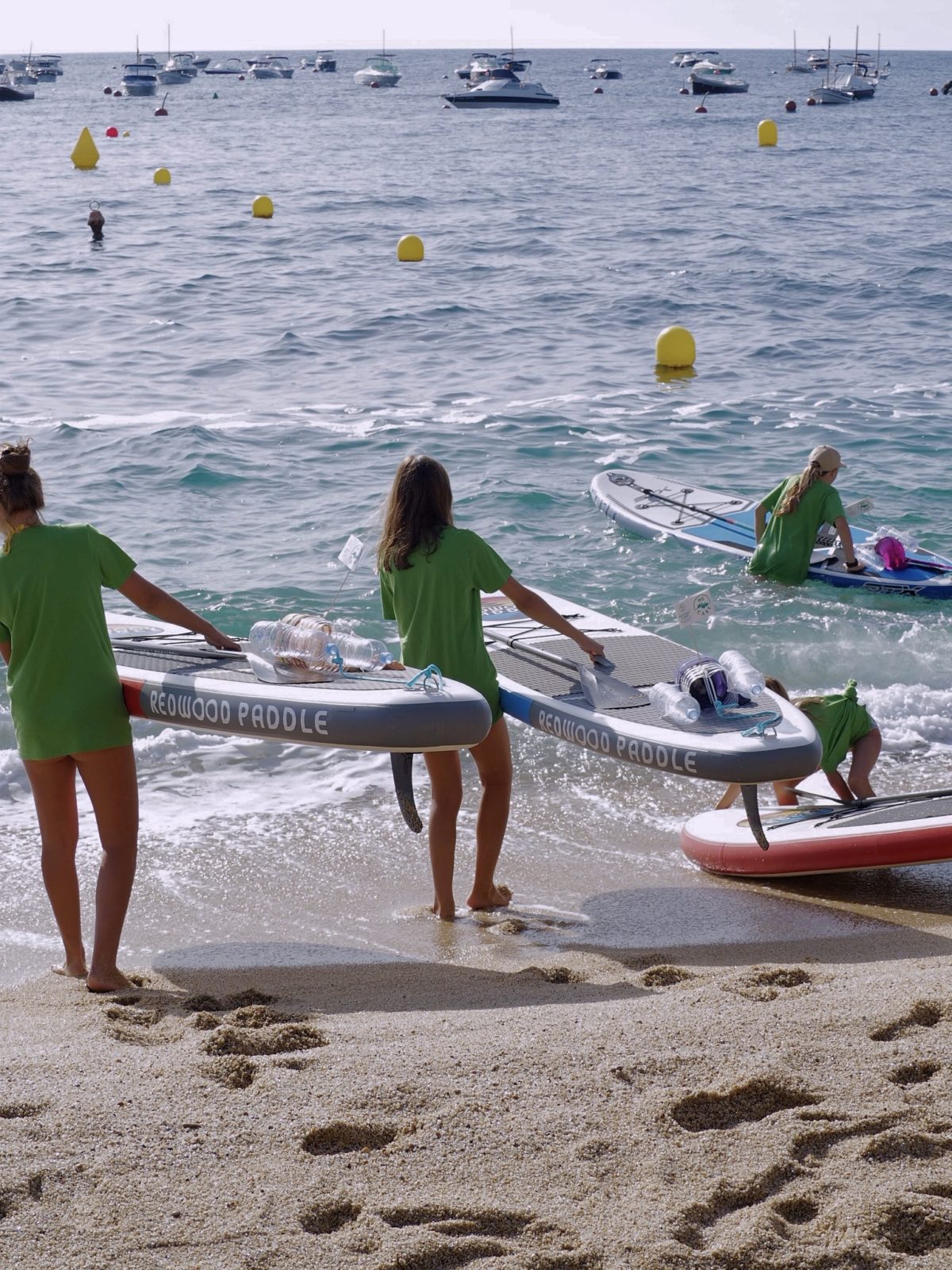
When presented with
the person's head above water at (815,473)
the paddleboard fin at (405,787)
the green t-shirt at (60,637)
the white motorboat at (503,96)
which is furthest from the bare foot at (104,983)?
the white motorboat at (503,96)

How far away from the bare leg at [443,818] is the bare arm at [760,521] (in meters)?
4.99

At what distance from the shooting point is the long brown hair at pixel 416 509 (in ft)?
15.9

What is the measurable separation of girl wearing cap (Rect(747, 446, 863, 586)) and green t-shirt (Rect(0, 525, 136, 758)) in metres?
5.55

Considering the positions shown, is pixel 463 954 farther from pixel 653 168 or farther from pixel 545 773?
pixel 653 168

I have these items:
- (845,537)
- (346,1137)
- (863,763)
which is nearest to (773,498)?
(845,537)

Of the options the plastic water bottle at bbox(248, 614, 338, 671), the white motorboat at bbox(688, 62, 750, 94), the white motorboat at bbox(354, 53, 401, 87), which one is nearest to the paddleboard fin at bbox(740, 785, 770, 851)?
the plastic water bottle at bbox(248, 614, 338, 671)

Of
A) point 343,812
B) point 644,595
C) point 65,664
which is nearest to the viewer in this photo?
point 65,664

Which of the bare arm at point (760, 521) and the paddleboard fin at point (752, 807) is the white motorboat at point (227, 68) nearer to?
the bare arm at point (760, 521)

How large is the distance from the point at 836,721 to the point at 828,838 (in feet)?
2.28

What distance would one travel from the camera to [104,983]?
452cm

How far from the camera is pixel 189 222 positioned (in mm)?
30656

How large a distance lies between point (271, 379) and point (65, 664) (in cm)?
1288

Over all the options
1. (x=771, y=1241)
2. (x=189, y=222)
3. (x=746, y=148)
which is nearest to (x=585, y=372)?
(x=771, y=1241)

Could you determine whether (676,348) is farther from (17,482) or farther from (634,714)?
(17,482)
